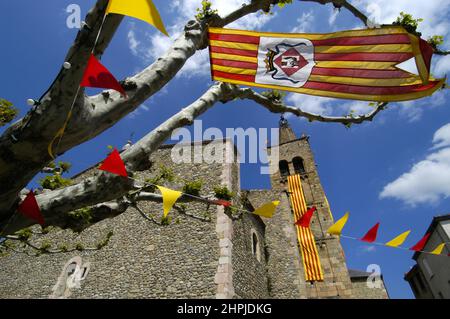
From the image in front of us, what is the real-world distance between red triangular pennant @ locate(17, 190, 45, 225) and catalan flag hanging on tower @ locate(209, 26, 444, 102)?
263 cm

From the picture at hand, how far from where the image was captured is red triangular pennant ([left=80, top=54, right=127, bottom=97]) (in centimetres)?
215

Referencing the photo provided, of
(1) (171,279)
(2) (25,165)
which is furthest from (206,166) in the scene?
(2) (25,165)

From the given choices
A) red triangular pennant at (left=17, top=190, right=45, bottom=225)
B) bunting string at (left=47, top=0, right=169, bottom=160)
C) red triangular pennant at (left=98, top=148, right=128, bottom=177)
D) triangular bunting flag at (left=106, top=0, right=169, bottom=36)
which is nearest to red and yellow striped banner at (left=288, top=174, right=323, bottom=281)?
red triangular pennant at (left=98, top=148, right=128, bottom=177)

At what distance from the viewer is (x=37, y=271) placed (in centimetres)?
1154

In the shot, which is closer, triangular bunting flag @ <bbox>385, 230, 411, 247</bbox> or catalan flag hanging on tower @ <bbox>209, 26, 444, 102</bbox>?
catalan flag hanging on tower @ <bbox>209, 26, 444, 102</bbox>

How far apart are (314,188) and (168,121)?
22649 mm

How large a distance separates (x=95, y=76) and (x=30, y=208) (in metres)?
1.73

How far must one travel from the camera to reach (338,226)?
5.12 metres

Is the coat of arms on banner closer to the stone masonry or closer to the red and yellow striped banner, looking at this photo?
the stone masonry

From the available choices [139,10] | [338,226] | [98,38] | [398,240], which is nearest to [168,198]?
[98,38]

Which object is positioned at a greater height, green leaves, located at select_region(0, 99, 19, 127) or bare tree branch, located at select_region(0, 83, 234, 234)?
green leaves, located at select_region(0, 99, 19, 127)

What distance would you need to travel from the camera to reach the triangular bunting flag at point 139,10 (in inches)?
78.7

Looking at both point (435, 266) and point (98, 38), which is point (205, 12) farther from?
point (435, 266)
